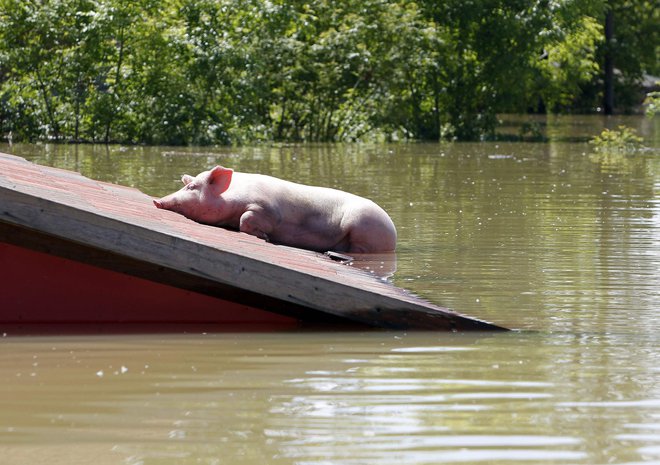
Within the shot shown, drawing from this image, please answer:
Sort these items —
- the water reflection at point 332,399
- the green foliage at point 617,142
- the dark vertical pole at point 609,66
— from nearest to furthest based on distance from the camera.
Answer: the water reflection at point 332,399 < the green foliage at point 617,142 < the dark vertical pole at point 609,66

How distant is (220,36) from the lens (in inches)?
1204

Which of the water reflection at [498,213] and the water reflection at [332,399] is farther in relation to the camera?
the water reflection at [498,213]

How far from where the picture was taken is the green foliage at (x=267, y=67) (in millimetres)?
29609

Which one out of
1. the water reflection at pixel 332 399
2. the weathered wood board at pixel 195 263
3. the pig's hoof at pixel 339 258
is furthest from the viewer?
the pig's hoof at pixel 339 258

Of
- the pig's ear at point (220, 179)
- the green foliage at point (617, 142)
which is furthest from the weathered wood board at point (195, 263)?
the green foliage at point (617, 142)

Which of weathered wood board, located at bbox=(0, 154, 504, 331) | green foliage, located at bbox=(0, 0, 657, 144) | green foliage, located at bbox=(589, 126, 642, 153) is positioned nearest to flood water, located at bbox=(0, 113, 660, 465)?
weathered wood board, located at bbox=(0, 154, 504, 331)

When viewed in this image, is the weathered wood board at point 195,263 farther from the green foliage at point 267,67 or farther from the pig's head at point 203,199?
the green foliage at point 267,67

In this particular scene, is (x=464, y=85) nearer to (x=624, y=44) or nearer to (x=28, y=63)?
(x=28, y=63)

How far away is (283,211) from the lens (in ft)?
34.9

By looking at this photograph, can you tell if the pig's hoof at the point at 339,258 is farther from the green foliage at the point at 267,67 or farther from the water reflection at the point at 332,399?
the green foliage at the point at 267,67

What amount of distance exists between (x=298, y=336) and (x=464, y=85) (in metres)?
27.8

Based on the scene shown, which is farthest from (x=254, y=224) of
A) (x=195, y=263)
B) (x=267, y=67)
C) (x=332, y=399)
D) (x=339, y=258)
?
(x=267, y=67)

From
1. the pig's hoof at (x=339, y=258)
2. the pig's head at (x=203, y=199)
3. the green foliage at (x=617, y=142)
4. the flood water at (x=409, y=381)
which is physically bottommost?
the flood water at (x=409, y=381)

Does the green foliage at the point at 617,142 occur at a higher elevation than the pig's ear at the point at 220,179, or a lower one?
lower
